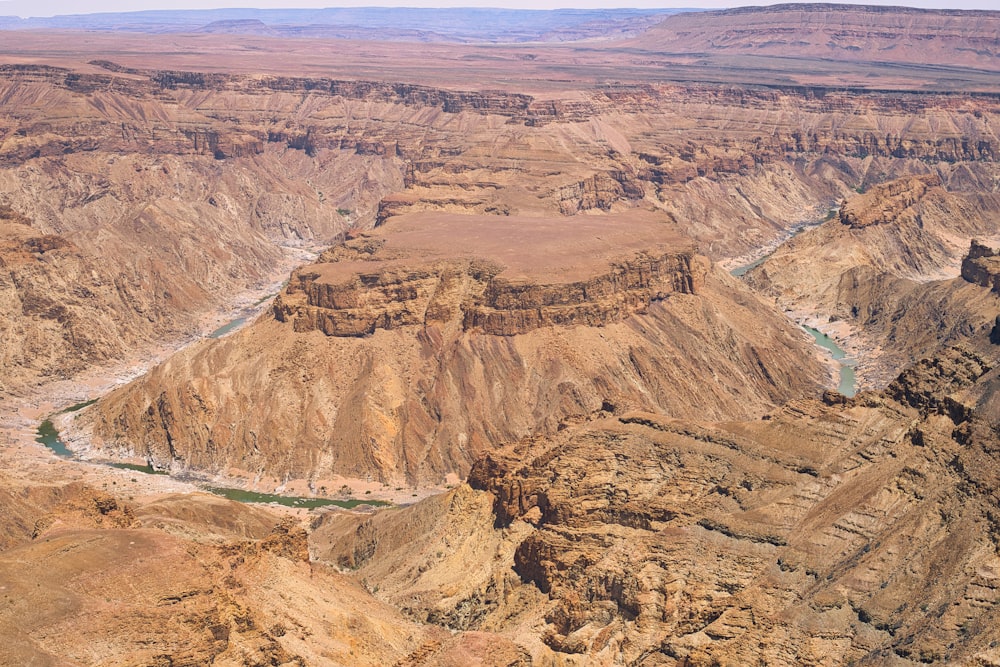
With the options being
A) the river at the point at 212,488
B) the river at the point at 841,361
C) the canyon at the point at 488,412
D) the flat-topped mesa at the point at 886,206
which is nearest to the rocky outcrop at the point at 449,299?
the canyon at the point at 488,412

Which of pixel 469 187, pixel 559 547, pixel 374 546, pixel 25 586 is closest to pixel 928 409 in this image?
pixel 559 547

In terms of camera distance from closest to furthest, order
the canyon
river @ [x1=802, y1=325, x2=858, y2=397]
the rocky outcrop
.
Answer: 1. the canyon
2. the rocky outcrop
3. river @ [x1=802, y1=325, x2=858, y2=397]

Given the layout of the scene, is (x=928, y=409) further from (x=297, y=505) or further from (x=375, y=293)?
(x=375, y=293)

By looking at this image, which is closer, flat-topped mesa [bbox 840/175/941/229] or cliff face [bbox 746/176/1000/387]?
cliff face [bbox 746/176/1000/387]

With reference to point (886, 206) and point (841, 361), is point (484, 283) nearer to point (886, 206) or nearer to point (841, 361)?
point (841, 361)

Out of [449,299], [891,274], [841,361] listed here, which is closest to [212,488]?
[449,299]

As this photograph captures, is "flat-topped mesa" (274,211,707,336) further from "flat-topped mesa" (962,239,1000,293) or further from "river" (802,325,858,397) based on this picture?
"flat-topped mesa" (962,239,1000,293)

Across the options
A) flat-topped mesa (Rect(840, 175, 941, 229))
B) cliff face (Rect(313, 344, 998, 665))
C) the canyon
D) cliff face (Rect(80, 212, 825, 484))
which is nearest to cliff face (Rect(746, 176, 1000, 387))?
flat-topped mesa (Rect(840, 175, 941, 229))
